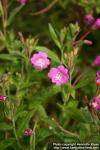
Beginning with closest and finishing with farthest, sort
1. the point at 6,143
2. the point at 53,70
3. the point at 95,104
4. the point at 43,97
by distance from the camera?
the point at 95,104 < the point at 6,143 < the point at 53,70 < the point at 43,97

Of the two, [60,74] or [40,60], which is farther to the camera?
[40,60]

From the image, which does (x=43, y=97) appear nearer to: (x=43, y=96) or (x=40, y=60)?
(x=43, y=96)

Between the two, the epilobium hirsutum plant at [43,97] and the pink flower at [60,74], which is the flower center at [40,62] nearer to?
the epilobium hirsutum plant at [43,97]

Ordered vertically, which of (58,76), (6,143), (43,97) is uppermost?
(58,76)

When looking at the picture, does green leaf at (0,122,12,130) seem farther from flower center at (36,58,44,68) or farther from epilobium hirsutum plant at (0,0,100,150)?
flower center at (36,58,44,68)

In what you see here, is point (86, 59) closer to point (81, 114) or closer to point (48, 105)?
point (48, 105)

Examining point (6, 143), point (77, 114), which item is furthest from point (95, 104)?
point (6, 143)

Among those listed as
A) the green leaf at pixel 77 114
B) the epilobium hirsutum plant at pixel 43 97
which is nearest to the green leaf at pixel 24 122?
the epilobium hirsutum plant at pixel 43 97

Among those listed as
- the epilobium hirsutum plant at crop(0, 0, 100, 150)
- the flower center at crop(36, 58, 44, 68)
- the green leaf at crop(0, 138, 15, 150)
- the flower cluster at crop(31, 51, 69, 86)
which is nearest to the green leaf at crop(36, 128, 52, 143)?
the epilobium hirsutum plant at crop(0, 0, 100, 150)

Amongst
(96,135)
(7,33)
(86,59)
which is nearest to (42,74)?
(7,33)
